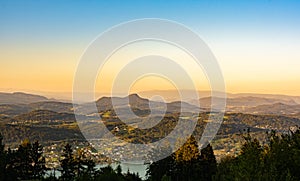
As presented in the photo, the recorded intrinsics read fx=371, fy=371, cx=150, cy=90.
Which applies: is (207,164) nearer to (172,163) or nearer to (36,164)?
(172,163)

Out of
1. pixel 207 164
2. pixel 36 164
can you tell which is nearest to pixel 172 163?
pixel 207 164

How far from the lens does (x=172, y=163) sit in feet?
120

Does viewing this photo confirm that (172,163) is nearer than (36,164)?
No

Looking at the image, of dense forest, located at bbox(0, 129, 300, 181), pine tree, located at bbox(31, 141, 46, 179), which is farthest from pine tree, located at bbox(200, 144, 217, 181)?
pine tree, located at bbox(31, 141, 46, 179)

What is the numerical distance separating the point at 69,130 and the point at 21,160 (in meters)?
112

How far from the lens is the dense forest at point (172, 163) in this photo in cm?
1945

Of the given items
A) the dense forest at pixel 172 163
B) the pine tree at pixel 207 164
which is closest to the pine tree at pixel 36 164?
the dense forest at pixel 172 163

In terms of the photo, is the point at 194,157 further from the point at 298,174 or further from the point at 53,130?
the point at 53,130

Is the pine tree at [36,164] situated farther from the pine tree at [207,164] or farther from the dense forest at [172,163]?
Answer: the pine tree at [207,164]

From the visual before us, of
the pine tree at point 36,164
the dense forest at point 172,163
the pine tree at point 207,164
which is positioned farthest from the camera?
the pine tree at point 207,164

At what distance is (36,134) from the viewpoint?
127 meters

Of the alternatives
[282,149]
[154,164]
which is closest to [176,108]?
[154,164]

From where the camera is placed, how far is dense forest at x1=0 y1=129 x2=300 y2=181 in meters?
19.5

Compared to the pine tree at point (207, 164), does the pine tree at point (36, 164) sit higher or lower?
higher
